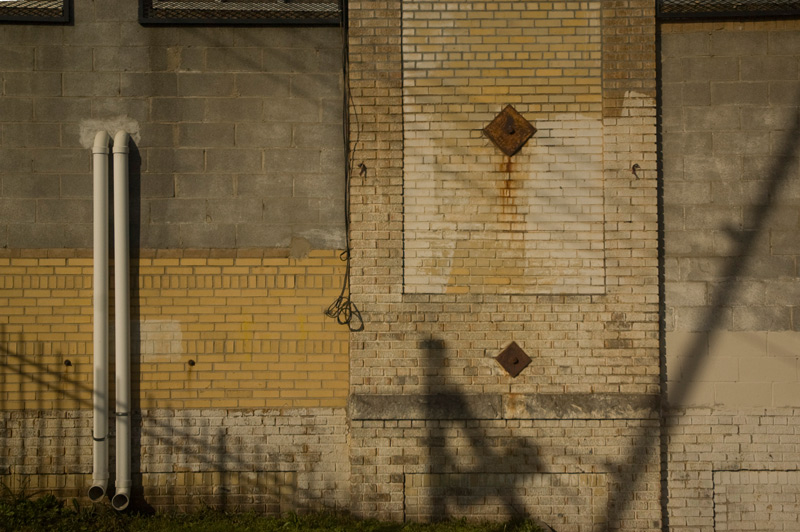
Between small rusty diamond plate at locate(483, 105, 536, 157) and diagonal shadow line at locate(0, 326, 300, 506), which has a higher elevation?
small rusty diamond plate at locate(483, 105, 536, 157)

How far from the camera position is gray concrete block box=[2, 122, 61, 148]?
5.37 metres

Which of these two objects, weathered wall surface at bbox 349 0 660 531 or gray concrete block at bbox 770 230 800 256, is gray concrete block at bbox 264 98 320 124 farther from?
gray concrete block at bbox 770 230 800 256

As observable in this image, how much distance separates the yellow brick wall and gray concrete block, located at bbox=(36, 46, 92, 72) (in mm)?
1668

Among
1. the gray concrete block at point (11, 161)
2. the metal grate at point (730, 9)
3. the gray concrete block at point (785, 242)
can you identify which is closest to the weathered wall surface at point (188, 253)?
the gray concrete block at point (11, 161)

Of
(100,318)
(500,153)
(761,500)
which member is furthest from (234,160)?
(761,500)

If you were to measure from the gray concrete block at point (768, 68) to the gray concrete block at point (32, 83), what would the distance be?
6.18 m

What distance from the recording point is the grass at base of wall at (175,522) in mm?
5035

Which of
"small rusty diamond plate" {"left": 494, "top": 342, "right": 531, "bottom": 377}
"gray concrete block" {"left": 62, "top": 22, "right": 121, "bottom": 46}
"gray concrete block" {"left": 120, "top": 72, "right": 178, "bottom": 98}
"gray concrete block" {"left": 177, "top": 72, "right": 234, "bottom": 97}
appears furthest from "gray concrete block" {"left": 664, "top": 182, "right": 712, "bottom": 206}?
"gray concrete block" {"left": 62, "top": 22, "right": 121, "bottom": 46}

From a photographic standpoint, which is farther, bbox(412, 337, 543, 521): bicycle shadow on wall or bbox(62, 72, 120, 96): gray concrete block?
bbox(62, 72, 120, 96): gray concrete block

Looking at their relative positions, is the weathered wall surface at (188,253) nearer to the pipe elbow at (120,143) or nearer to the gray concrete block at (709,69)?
the pipe elbow at (120,143)

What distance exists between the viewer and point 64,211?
5379mm

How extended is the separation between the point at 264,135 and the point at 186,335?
1.93 m

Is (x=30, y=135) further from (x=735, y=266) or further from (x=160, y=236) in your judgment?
(x=735, y=266)

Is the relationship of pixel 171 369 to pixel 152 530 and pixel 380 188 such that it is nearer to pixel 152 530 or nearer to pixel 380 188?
pixel 152 530
